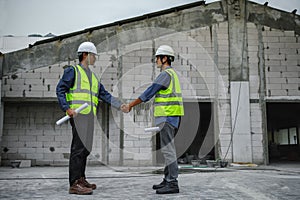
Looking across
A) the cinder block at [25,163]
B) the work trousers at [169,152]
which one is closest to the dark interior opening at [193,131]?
the cinder block at [25,163]

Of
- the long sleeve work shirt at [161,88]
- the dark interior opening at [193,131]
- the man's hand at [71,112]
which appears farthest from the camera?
the dark interior opening at [193,131]

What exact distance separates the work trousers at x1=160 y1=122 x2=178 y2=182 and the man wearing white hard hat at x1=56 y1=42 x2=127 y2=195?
0.75 meters

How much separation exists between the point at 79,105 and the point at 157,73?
538 centimetres

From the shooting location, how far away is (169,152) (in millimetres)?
3205

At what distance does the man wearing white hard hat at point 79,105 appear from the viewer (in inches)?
125

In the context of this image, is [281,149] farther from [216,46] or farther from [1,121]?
[1,121]

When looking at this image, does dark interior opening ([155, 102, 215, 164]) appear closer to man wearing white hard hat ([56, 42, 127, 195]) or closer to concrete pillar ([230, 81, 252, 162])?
concrete pillar ([230, 81, 252, 162])

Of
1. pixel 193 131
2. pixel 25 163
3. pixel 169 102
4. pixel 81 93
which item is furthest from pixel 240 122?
pixel 81 93

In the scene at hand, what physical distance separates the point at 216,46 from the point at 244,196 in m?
6.42

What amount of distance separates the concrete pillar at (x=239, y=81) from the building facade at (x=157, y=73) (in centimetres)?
2

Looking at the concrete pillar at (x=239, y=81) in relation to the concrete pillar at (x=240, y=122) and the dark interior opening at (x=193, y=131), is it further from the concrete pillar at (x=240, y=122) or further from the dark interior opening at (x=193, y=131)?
the dark interior opening at (x=193, y=131)

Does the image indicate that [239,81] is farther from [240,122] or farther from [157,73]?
[157,73]

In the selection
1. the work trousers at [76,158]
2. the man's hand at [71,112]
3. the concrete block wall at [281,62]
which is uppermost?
the concrete block wall at [281,62]

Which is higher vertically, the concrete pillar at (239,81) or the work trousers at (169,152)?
the concrete pillar at (239,81)
